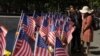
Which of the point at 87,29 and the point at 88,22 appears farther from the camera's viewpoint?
the point at 87,29

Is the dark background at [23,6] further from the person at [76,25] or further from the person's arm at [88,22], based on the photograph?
the person's arm at [88,22]

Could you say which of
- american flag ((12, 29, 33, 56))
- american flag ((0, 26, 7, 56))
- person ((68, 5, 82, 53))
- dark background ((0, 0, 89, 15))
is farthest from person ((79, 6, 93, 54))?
dark background ((0, 0, 89, 15))

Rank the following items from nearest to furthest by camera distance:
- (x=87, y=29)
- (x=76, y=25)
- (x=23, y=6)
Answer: (x=87, y=29) < (x=76, y=25) < (x=23, y=6)

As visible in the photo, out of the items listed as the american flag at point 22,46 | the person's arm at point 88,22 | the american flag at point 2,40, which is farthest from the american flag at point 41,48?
the person's arm at point 88,22

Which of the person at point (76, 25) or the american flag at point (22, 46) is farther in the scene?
A: the person at point (76, 25)

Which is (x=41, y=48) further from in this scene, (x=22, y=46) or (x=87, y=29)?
(x=87, y=29)

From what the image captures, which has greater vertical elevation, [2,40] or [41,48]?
[2,40]

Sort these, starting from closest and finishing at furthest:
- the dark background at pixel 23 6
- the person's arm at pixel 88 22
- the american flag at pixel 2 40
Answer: the american flag at pixel 2 40
the person's arm at pixel 88 22
the dark background at pixel 23 6

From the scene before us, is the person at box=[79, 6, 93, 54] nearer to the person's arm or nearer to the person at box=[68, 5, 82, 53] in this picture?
the person's arm

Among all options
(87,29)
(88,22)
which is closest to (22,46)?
(88,22)

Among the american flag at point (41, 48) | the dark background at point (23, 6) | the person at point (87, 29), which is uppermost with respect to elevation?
the dark background at point (23, 6)

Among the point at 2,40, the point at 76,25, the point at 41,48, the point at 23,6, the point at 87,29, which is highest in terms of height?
the point at 23,6

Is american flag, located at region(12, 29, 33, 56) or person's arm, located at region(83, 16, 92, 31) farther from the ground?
person's arm, located at region(83, 16, 92, 31)

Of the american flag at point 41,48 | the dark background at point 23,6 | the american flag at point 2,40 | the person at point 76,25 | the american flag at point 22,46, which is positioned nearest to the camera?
the american flag at point 22,46
